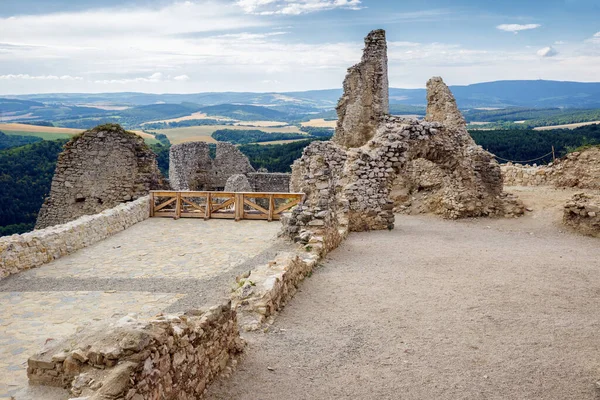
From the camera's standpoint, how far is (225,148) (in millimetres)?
29297

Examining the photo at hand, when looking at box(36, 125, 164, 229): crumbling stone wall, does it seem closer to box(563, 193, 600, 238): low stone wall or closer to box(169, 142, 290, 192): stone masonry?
box(169, 142, 290, 192): stone masonry

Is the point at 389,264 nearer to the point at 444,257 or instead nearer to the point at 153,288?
the point at 444,257

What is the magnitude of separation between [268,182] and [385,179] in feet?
57.7

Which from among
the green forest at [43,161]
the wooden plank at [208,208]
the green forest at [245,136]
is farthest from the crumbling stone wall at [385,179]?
the green forest at [245,136]

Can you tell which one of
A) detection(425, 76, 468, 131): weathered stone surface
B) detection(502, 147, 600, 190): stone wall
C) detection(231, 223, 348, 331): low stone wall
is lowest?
detection(231, 223, 348, 331): low stone wall

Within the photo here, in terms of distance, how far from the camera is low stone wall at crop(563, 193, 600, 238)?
1154 centimetres

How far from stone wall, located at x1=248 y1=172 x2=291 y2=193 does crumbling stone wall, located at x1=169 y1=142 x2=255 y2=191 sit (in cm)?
60

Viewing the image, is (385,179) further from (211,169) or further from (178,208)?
(211,169)

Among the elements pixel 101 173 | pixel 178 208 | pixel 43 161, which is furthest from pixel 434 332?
pixel 43 161

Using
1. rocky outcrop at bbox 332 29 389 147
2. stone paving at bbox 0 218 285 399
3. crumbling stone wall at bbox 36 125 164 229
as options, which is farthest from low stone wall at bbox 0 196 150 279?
rocky outcrop at bbox 332 29 389 147

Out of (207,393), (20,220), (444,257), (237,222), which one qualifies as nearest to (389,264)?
(444,257)

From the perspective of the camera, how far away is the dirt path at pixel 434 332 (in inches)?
182

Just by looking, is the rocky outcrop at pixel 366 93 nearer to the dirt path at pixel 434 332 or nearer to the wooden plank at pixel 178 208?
the wooden plank at pixel 178 208

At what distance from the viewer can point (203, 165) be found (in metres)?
28.3
